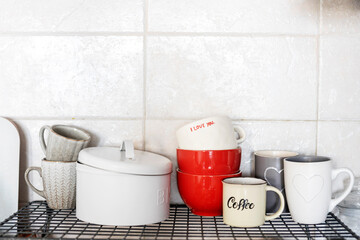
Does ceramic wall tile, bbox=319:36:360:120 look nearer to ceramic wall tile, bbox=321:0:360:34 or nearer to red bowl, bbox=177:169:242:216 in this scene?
ceramic wall tile, bbox=321:0:360:34

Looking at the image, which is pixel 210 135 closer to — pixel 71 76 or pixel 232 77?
pixel 232 77

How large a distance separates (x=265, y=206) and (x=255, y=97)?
0.95 ft

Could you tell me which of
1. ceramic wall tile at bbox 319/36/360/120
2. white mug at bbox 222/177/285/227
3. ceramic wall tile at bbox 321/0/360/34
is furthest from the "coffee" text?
ceramic wall tile at bbox 321/0/360/34

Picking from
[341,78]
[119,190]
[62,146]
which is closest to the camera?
[119,190]

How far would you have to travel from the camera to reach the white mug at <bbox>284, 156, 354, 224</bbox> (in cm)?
86

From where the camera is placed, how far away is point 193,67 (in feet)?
3.43

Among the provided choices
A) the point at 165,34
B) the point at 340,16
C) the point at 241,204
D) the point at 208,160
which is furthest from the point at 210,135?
the point at 340,16

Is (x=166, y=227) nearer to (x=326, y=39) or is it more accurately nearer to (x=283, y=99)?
(x=283, y=99)

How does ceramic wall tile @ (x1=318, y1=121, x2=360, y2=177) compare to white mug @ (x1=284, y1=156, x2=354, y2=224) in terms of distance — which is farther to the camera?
ceramic wall tile @ (x1=318, y1=121, x2=360, y2=177)

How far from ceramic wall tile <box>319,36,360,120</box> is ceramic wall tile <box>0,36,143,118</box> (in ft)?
1.51

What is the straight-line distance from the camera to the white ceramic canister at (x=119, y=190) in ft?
2.73

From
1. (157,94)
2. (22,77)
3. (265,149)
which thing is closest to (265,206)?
(265,149)

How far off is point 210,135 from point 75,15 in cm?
46

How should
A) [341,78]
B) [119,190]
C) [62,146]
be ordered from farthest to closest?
[341,78] → [62,146] → [119,190]
